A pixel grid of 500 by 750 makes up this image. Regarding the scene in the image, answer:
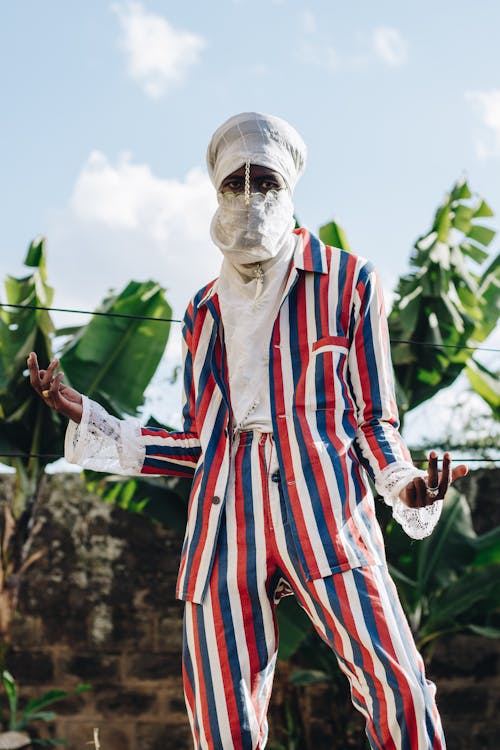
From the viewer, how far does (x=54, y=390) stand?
224 cm

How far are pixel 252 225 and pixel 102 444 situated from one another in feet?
2.03

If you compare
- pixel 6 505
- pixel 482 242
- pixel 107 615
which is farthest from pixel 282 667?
pixel 482 242

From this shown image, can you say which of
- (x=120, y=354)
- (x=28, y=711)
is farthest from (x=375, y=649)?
(x=28, y=711)

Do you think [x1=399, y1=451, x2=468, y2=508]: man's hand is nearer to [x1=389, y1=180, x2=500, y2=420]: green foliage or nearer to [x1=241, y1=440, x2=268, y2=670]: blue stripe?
[x1=241, y1=440, x2=268, y2=670]: blue stripe

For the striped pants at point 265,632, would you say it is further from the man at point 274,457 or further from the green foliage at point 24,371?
the green foliage at point 24,371

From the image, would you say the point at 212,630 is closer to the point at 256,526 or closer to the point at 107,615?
the point at 256,526

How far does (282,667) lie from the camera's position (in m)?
6.32

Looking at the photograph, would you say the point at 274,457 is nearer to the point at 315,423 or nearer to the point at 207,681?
the point at 315,423

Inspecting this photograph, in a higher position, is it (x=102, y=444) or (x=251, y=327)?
(x=251, y=327)

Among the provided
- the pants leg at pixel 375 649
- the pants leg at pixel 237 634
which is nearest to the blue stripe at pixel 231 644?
the pants leg at pixel 237 634

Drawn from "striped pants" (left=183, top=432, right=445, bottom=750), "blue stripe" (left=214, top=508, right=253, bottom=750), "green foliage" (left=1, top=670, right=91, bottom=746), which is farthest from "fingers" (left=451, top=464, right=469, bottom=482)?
"green foliage" (left=1, top=670, right=91, bottom=746)

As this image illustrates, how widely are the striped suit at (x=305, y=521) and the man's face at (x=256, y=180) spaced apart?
0.18 meters

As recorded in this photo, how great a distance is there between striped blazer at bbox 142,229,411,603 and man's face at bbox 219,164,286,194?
0.55ft

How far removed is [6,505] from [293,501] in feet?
14.3
